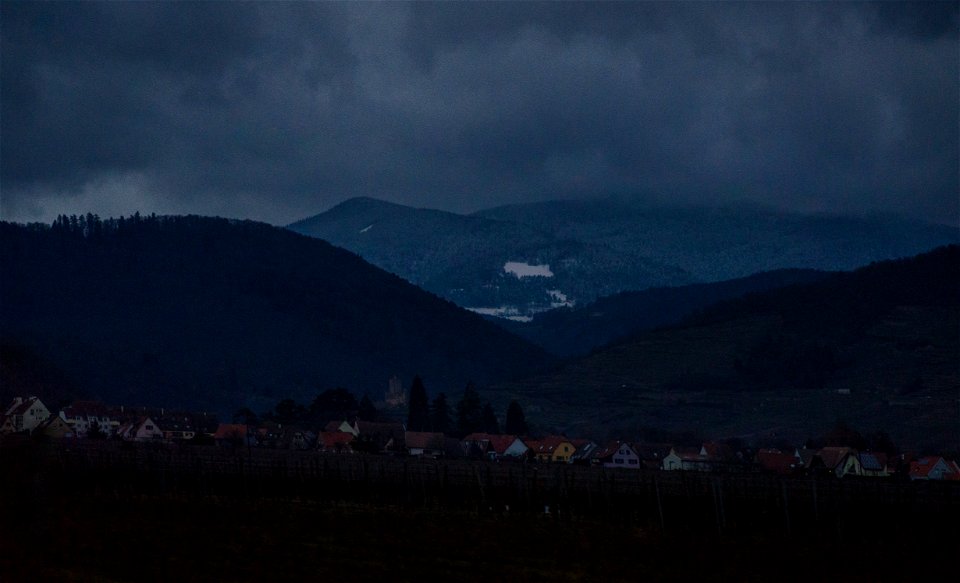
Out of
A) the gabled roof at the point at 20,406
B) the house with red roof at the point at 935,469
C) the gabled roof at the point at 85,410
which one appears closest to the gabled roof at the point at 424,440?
the gabled roof at the point at 85,410

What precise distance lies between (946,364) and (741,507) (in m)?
141

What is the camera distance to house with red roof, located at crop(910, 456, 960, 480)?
99.0 meters

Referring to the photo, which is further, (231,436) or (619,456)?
(231,436)

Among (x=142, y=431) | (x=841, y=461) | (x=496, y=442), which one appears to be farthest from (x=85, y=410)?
(x=841, y=461)

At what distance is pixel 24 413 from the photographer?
110m

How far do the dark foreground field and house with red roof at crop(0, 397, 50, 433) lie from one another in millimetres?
34210

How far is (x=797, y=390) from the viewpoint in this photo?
19812cm

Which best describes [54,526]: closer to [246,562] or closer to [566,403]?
[246,562]

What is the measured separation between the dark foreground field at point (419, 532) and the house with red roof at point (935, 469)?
1134 inches

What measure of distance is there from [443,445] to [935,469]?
44190mm

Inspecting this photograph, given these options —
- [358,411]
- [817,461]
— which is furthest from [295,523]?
[358,411]

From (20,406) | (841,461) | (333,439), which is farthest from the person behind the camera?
(333,439)

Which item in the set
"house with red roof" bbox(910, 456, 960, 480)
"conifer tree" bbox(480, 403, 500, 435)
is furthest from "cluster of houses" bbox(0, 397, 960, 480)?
"conifer tree" bbox(480, 403, 500, 435)

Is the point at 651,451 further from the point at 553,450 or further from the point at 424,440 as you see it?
the point at 424,440
